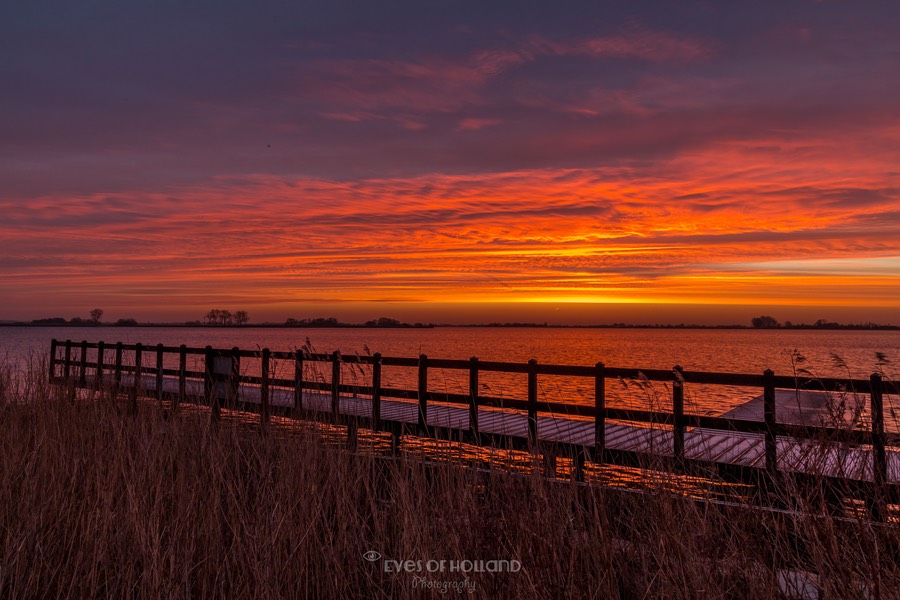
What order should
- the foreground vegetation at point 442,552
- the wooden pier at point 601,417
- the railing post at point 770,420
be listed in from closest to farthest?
the foreground vegetation at point 442,552 < the wooden pier at point 601,417 < the railing post at point 770,420

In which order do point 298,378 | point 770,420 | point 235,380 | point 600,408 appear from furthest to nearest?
point 235,380 → point 298,378 → point 600,408 → point 770,420

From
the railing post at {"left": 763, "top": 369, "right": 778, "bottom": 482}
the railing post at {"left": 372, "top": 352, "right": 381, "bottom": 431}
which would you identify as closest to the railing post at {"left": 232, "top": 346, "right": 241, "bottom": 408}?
the railing post at {"left": 372, "top": 352, "right": 381, "bottom": 431}

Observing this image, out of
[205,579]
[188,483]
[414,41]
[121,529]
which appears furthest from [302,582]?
[414,41]

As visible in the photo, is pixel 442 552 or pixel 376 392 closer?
pixel 442 552

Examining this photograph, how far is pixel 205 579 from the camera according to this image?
398 cm

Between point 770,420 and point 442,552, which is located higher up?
point 770,420

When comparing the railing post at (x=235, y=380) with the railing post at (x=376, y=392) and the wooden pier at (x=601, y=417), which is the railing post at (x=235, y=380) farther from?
the railing post at (x=376, y=392)

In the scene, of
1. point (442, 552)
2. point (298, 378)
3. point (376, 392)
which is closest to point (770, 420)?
point (442, 552)

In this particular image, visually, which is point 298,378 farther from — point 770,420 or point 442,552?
point 442,552

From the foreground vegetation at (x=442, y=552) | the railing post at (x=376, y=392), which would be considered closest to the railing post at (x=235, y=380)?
the railing post at (x=376, y=392)

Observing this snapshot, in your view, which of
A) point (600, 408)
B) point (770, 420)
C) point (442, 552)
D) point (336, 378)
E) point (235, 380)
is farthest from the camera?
point (235, 380)

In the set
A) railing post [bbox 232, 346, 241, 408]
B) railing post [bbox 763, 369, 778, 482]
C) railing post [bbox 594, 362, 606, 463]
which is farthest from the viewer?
railing post [bbox 232, 346, 241, 408]

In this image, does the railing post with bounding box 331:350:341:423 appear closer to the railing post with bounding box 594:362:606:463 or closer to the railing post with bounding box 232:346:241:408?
the railing post with bounding box 232:346:241:408

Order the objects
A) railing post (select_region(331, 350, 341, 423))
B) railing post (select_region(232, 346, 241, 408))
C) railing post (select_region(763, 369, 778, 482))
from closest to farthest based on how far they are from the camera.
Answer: railing post (select_region(763, 369, 778, 482)), railing post (select_region(232, 346, 241, 408)), railing post (select_region(331, 350, 341, 423))
